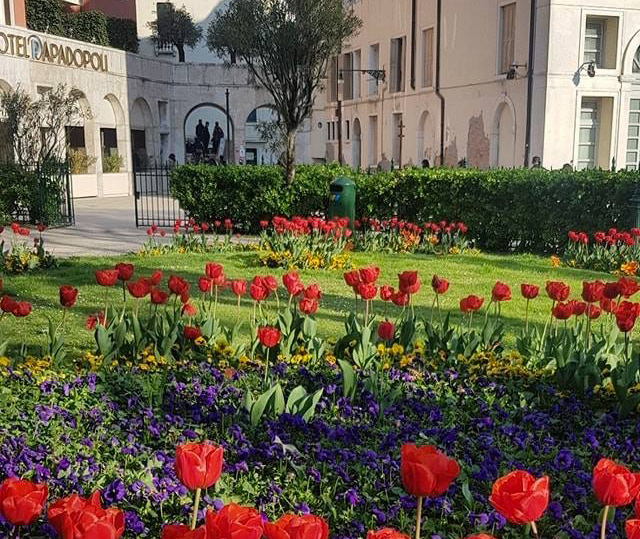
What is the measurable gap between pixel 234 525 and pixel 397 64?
106 ft

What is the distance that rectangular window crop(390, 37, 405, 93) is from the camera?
3172 centimetres

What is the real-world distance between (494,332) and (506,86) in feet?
65.5

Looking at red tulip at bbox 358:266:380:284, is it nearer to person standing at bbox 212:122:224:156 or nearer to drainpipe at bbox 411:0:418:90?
drainpipe at bbox 411:0:418:90

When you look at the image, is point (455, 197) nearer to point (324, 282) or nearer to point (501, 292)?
point (324, 282)

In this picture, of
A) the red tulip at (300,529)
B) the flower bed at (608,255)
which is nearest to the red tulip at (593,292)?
the red tulip at (300,529)

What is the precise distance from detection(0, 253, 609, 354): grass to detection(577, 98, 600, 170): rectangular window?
12.2m

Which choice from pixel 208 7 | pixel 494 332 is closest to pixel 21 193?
pixel 494 332

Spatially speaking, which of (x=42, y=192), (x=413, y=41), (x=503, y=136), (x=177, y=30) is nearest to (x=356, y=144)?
(x=413, y=41)

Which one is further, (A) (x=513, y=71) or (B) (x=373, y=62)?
(B) (x=373, y=62)

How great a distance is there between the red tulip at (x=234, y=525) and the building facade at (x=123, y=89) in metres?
15.2

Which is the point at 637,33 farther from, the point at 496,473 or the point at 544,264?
the point at 496,473

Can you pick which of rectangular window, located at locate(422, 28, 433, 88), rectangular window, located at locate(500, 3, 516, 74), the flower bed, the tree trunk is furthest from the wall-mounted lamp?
the flower bed

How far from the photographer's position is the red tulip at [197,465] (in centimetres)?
175

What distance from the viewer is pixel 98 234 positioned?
593 inches
